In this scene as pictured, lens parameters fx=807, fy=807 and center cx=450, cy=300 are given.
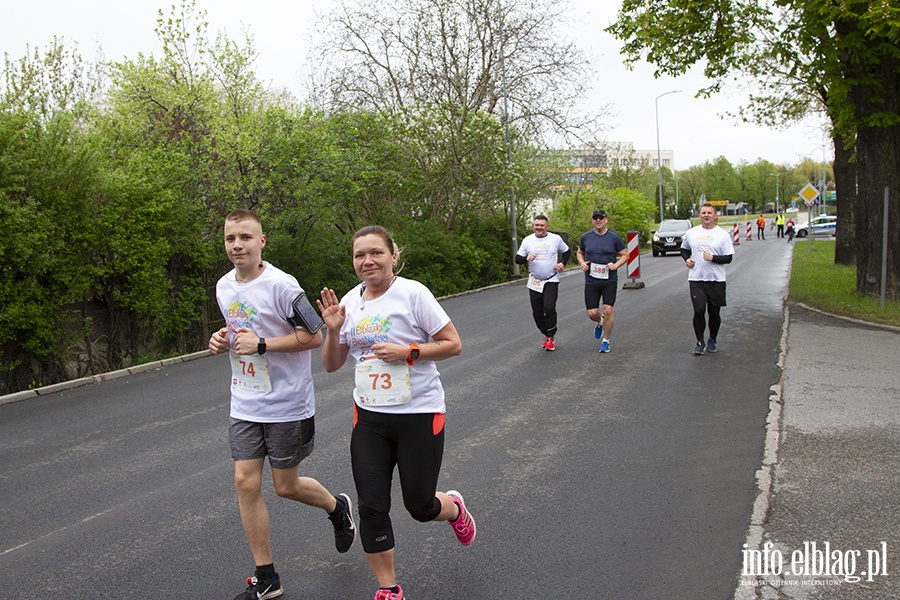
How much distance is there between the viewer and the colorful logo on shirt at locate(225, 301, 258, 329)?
4.07 metres

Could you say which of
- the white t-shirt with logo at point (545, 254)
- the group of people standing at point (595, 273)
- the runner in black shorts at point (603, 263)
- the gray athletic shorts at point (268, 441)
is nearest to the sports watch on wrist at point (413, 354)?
the gray athletic shorts at point (268, 441)

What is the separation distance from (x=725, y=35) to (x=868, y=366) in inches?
326

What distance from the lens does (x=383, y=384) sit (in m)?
3.78

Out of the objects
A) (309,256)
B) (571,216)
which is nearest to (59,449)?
(309,256)

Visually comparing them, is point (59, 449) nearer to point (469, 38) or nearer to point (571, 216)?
point (469, 38)

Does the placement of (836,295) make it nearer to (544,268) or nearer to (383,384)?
(544,268)

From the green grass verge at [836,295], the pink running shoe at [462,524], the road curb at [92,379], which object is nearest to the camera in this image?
the pink running shoe at [462,524]

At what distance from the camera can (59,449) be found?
23.9 feet

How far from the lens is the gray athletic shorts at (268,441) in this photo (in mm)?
4008

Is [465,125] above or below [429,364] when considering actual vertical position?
above

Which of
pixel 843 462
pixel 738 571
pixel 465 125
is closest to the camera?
pixel 738 571

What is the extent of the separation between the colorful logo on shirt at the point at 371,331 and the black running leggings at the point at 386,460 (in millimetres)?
326

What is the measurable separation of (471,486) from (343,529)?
143 centimetres

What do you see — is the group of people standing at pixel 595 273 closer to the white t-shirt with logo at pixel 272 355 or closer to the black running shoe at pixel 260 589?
the white t-shirt with logo at pixel 272 355
